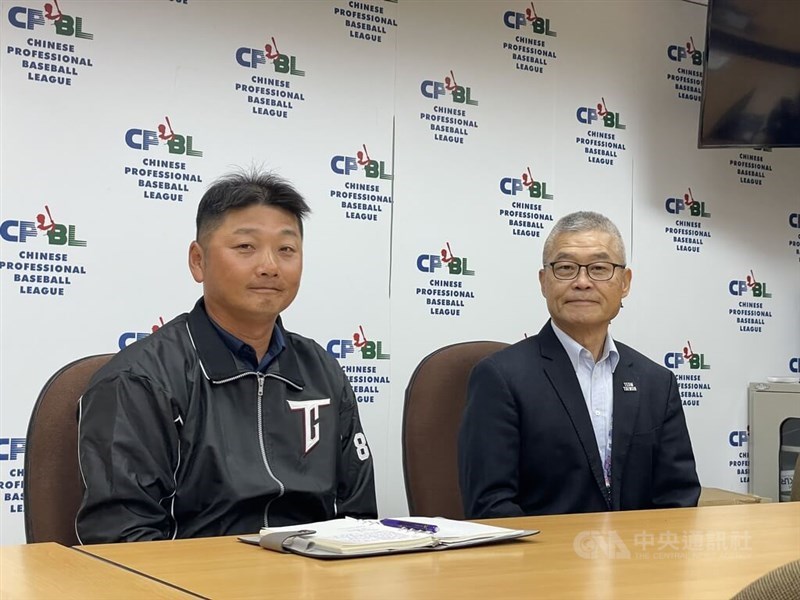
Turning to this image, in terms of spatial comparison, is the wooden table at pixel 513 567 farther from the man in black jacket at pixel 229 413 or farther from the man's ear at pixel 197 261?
the man's ear at pixel 197 261

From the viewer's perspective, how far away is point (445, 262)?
3.71 m

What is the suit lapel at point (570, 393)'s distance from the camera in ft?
8.20

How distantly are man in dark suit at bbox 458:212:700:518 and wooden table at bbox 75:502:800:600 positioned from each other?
0.76 metres

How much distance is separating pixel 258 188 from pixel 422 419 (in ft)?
2.50

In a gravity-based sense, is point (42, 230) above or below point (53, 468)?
above

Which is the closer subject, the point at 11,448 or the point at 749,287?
the point at 11,448

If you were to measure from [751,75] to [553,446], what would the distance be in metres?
2.27

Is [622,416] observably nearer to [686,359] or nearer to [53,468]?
[53,468]

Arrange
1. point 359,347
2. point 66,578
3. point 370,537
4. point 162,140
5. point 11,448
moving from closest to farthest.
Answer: point 66,578
point 370,537
point 11,448
point 162,140
point 359,347

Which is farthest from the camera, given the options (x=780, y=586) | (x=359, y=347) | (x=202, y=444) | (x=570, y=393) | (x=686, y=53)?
(x=686, y=53)

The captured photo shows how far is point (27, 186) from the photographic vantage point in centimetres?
293

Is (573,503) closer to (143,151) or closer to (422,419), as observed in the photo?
(422,419)

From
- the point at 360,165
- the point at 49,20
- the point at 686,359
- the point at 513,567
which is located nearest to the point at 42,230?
the point at 49,20

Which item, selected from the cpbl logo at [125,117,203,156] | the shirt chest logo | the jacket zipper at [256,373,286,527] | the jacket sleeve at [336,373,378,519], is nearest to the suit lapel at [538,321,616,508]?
the jacket sleeve at [336,373,378,519]
